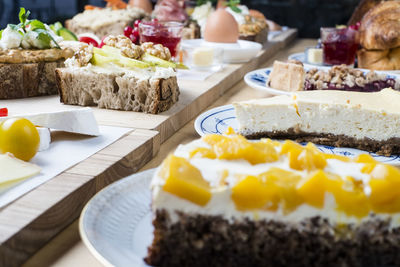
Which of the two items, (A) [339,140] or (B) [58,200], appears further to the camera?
(A) [339,140]

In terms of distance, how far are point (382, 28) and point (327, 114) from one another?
1553 mm

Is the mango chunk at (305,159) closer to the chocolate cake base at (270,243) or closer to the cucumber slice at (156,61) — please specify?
the chocolate cake base at (270,243)

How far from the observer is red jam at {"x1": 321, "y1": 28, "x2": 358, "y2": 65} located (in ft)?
10.9

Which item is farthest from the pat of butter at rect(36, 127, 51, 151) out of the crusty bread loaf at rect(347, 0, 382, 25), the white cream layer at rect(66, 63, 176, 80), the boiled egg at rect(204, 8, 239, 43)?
the crusty bread loaf at rect(347, 0, 382, 25)

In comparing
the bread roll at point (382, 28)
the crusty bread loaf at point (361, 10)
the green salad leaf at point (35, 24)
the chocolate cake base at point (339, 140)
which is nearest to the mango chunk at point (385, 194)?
the chocolate cake base at point (339, 140)

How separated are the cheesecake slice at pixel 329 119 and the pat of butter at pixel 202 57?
1.24 metres

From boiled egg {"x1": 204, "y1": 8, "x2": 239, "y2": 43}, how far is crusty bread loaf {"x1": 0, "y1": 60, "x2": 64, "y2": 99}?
1.33 metres

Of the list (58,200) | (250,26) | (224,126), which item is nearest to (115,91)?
(224,126)

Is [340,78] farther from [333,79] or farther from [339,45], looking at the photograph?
[339,45]

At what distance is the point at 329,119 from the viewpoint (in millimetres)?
1892

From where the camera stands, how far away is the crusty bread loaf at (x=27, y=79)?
7.82 ft

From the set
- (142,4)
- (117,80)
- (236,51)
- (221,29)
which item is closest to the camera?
(117,80)

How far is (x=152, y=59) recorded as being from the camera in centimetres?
245

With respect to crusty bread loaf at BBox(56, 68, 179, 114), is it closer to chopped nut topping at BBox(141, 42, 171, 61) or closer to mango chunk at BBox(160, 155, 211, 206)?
chopped nut topping at BBox(141, 42, 171, 61)
